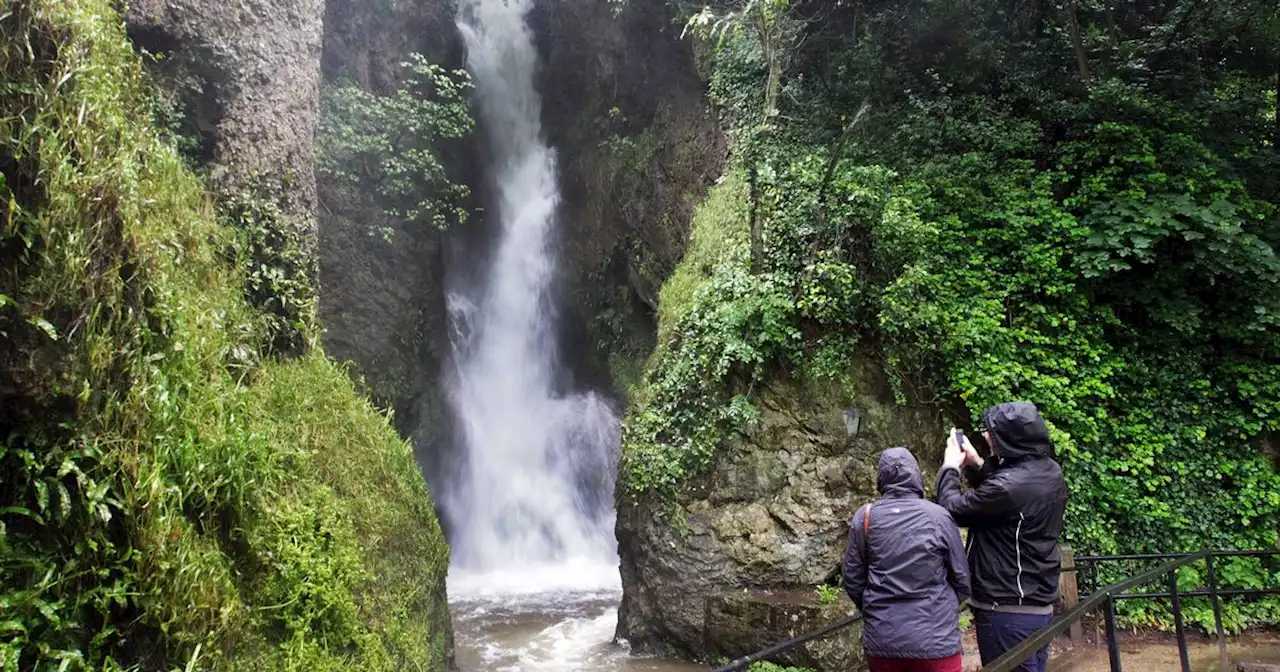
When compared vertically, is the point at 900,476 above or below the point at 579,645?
above

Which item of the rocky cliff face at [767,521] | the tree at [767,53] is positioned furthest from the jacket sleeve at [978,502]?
the tree at [767,53]

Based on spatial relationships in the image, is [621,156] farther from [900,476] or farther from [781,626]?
[900,476]

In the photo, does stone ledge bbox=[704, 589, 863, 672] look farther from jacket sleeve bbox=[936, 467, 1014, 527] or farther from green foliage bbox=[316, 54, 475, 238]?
green foliage bbox=[316, 54, 475, 238]

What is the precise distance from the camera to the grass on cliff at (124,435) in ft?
10.1

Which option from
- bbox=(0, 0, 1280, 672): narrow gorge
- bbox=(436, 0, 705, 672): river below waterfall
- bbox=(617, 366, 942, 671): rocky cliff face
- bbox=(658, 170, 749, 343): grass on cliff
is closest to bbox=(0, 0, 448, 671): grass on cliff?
bbox=(0, 0, 1280, 672): narrow gorge

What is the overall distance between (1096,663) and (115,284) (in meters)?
7.92

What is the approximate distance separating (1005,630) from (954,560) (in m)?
0.52

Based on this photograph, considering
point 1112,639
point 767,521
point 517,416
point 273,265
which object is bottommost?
point 767,521

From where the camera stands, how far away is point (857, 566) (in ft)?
10.0

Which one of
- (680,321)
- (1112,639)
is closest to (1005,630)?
(1112,639)

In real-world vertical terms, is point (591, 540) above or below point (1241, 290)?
below

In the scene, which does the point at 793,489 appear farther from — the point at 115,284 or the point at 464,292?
the point at 464,292

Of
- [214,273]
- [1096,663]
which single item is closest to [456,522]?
[214,273]

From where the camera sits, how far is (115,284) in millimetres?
3506
